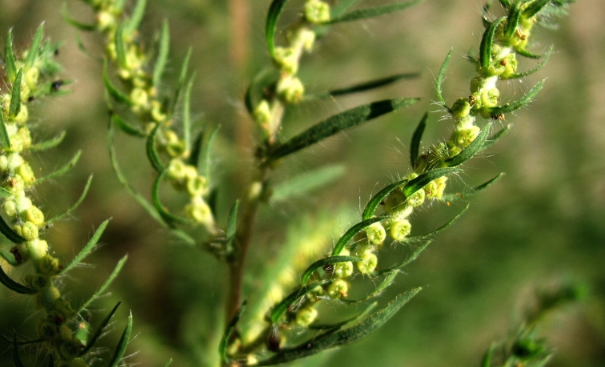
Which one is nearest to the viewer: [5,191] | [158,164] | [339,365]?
[5,191]

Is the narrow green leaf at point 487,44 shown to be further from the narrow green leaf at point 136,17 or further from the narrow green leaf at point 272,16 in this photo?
the narrow green leaf at point 136,17

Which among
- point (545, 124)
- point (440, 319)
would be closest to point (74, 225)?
point (440, 319)

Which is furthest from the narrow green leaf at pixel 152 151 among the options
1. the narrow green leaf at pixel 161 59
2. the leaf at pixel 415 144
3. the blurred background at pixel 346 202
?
the blurred background at pixel 346 202

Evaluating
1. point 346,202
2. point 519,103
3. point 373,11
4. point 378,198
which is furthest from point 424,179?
point 346,202

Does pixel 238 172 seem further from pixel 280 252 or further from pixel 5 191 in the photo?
pixel 5 191

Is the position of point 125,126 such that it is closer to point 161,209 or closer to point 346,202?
point 161,209
